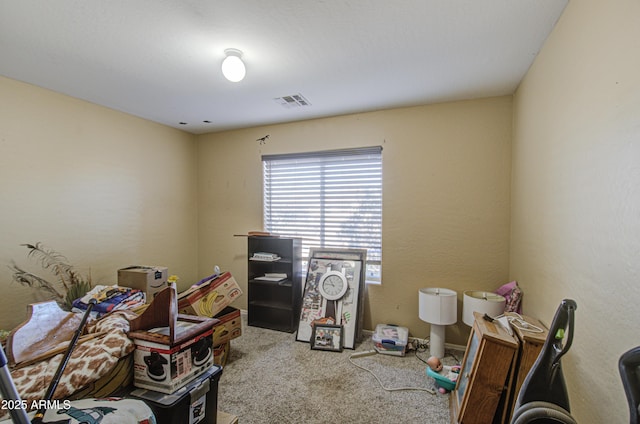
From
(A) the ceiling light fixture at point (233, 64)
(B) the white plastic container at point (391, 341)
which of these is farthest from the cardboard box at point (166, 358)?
(B) the white plastic container at point (391, 341)

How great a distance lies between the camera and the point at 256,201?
3.73 m

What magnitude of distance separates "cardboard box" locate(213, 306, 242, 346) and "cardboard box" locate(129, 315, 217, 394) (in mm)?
1068

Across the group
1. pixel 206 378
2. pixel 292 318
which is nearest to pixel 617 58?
pixel 206 378

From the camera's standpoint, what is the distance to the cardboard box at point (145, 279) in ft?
8.73

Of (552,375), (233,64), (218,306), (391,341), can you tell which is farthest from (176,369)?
(391,341)

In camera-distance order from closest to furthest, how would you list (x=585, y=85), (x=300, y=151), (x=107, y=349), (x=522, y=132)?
(x=107, y=349) → (x=585, y=85) → (x=522, y=132) → (x=300, y=151)

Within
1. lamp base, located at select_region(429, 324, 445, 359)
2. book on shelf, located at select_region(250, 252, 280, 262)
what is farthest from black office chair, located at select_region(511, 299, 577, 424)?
book on shelf, located at select_region(250, 252, 280, 262)

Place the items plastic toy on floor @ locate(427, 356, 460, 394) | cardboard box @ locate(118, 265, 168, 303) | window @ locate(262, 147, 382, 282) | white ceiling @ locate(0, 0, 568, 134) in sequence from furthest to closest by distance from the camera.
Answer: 1. window @ locate(262, 147, 382, 282)
2. cardboard box @ locate(118, 265, 168, 303)
3. plastic toy on floor @ locate(427, 356, 460, 394)
4. white ceiling @ locate(0, 0, 568, 134)

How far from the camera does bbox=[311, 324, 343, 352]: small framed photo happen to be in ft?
8.95

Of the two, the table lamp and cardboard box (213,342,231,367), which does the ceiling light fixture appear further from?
the table lamp

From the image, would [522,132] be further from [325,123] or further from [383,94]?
[325,123]

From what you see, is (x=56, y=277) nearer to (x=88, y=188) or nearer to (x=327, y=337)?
(x=88, y=188)

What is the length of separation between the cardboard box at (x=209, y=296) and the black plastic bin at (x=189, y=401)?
3.69ft

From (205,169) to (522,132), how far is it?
3.81 meters
